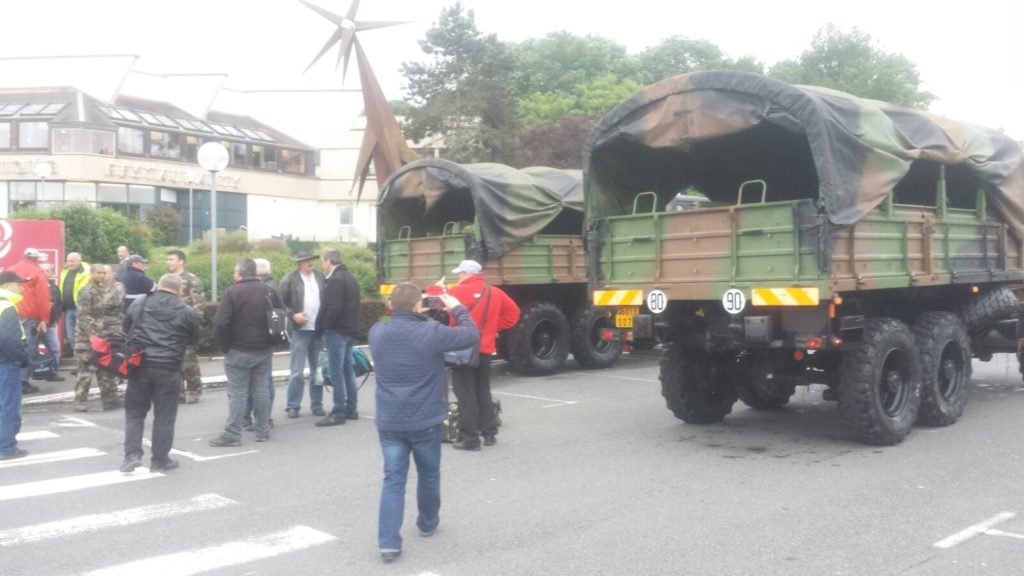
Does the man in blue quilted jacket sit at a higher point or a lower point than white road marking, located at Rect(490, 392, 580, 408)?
higher

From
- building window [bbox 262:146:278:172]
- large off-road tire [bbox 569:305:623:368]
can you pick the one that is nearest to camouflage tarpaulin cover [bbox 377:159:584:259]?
large off-road tire [bbox 569:305:623:368]

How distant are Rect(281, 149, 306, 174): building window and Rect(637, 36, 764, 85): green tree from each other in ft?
71.0

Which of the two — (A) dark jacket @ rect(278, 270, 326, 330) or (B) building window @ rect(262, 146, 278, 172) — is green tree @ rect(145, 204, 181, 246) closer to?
(B) building window @ rect(262, 146, 278, 172)

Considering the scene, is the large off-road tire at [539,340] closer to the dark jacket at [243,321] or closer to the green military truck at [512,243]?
the green military truck at [512,243]

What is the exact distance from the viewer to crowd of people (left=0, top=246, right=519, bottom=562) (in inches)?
223

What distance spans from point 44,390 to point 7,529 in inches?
261

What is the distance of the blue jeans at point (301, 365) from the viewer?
10.2 meters

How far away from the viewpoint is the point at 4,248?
1383 cm

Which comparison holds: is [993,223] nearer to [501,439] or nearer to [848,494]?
[848,494]

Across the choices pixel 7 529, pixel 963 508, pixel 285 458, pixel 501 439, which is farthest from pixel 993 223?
pixel 7 529

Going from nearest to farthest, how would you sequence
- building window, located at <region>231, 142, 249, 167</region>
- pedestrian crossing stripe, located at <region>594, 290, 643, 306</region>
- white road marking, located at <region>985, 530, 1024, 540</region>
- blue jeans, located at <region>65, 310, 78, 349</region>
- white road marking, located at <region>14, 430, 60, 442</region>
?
white road marking, located at <region>985, 530, 1024, 540</region>
pedestrian crossing stripe, located at <region>594, 290, 643, 306</region>
white road marking, located at <region>14, 430, 60, 442</region>
blue jeans, located at <region>65, 310, 78, 349</region>
building window, located at <region>231, 142, 249, 167</region>

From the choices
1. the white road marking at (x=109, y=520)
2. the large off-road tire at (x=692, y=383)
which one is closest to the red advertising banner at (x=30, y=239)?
the white road marking at (x=109, y=520)

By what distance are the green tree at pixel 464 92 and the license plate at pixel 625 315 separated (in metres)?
26.7

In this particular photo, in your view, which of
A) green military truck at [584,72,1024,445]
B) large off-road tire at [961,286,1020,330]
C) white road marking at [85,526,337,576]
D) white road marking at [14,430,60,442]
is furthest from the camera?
large off-road tire at [961,286,1020,330]
